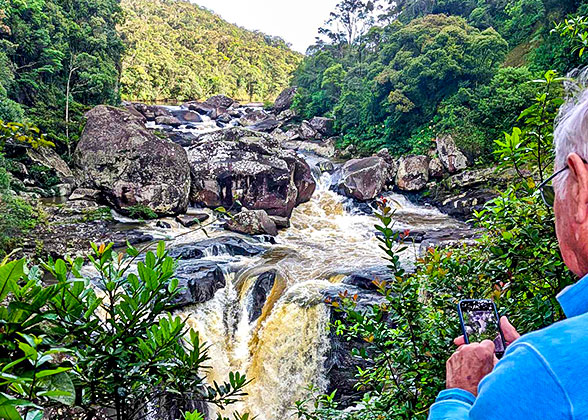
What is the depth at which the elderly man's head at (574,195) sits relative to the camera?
0.62 metres

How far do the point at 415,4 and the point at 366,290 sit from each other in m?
27.4

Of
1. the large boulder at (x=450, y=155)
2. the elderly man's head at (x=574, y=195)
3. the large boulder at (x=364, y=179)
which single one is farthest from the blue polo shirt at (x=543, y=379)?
the large boulder at (x=450, y=155)

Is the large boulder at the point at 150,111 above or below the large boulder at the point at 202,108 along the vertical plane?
below

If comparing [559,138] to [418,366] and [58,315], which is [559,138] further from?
[58,315]

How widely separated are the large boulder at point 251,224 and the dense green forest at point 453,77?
927 centimetres

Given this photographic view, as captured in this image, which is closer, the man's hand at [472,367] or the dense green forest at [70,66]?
the man's hand at [472,367]

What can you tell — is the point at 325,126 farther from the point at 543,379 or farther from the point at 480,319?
the point at 543,379

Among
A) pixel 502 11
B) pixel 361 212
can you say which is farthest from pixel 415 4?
pixel 361 212

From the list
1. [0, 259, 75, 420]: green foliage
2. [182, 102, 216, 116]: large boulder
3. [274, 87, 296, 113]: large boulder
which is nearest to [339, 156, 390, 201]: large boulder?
[0, 259, 75, 420]: green foliage

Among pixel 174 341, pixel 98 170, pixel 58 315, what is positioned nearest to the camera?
pixel 58 315

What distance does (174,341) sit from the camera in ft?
3.69

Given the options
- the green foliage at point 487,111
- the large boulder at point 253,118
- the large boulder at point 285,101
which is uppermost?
the large boulder at point 285,101

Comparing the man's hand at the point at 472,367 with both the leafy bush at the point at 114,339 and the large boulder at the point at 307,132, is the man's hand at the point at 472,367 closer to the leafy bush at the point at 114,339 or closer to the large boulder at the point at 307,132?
the leafy bush at the point at 114,339

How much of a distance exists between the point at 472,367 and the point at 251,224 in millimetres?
9512
